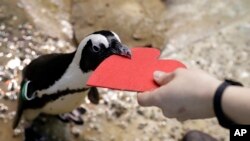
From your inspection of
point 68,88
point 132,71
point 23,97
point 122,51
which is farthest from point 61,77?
point 132,71

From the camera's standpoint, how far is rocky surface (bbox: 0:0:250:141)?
1910mm

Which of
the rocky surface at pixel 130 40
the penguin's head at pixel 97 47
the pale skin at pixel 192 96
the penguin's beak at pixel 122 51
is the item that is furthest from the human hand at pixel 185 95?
the rocky surface at pixel 130 40

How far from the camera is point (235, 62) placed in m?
2.13

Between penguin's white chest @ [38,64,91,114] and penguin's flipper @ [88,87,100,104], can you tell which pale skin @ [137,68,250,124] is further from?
penguin's flipper @ [88,87,100,104]

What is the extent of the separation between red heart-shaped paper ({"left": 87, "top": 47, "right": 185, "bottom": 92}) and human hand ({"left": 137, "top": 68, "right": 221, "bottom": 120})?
30 mm

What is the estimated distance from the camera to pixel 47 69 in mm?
1646

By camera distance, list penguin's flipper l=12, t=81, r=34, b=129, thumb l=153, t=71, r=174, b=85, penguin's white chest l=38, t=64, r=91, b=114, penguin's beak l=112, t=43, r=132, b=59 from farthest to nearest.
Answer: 1. penguin's flipper l=12, t=81, r=34, b=129
2. penguin's white chest l=38, t=64, r=91, b=114
3. penguin's beak l=112, t=43, r=132, b=59
4. thumb l=153, t=71, r=174, b=85

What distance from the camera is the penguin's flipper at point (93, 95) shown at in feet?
6.10

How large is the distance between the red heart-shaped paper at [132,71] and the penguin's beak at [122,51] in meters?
0.01

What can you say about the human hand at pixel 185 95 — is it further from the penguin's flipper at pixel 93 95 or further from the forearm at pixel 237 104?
the penguin's flipper at pixel 93 95

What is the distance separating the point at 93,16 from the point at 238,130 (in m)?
1.43

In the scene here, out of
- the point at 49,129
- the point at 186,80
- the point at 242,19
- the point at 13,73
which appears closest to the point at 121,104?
the point at 49,129

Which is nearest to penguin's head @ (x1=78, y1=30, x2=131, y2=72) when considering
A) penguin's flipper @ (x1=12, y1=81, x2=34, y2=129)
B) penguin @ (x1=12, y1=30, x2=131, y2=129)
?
penguin @ (x1=12, y1=30, x2=131, y2=129)

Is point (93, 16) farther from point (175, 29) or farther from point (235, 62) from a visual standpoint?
point (235, 62)
